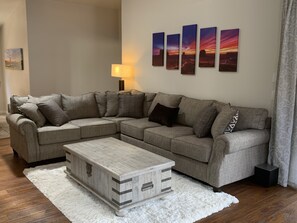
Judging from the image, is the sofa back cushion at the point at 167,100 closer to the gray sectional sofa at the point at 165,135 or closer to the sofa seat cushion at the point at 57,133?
the gray sectional sofa at the point at 165,135

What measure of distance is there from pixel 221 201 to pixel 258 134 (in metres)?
0.91

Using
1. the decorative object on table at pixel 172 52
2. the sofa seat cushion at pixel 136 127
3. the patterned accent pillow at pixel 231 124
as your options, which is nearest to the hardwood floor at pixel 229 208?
the patterned accent pillow at pixel 231 124

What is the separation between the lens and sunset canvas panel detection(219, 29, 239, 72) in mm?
3826

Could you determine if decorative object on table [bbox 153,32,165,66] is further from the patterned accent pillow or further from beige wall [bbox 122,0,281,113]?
the patterned accent pillow

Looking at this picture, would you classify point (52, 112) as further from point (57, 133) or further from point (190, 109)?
point (190, 109)

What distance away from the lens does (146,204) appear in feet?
9.09

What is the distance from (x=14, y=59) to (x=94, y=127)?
12.2 feet

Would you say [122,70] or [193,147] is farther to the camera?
[122,70]

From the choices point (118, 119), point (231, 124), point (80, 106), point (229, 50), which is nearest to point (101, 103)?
point (80, 106)

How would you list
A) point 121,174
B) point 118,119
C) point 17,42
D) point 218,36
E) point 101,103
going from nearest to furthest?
point 121,174, point 218,36, point 118,119, point 101,103, point 17,42

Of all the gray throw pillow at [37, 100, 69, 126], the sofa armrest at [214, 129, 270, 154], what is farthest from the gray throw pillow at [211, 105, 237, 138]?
the gray throw pillow at [37, 100, 69, 126]

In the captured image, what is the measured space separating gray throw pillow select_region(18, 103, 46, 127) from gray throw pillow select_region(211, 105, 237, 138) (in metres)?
2.32

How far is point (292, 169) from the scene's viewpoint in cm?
333

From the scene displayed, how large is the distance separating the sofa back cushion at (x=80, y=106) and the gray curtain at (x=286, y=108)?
9.07ft
